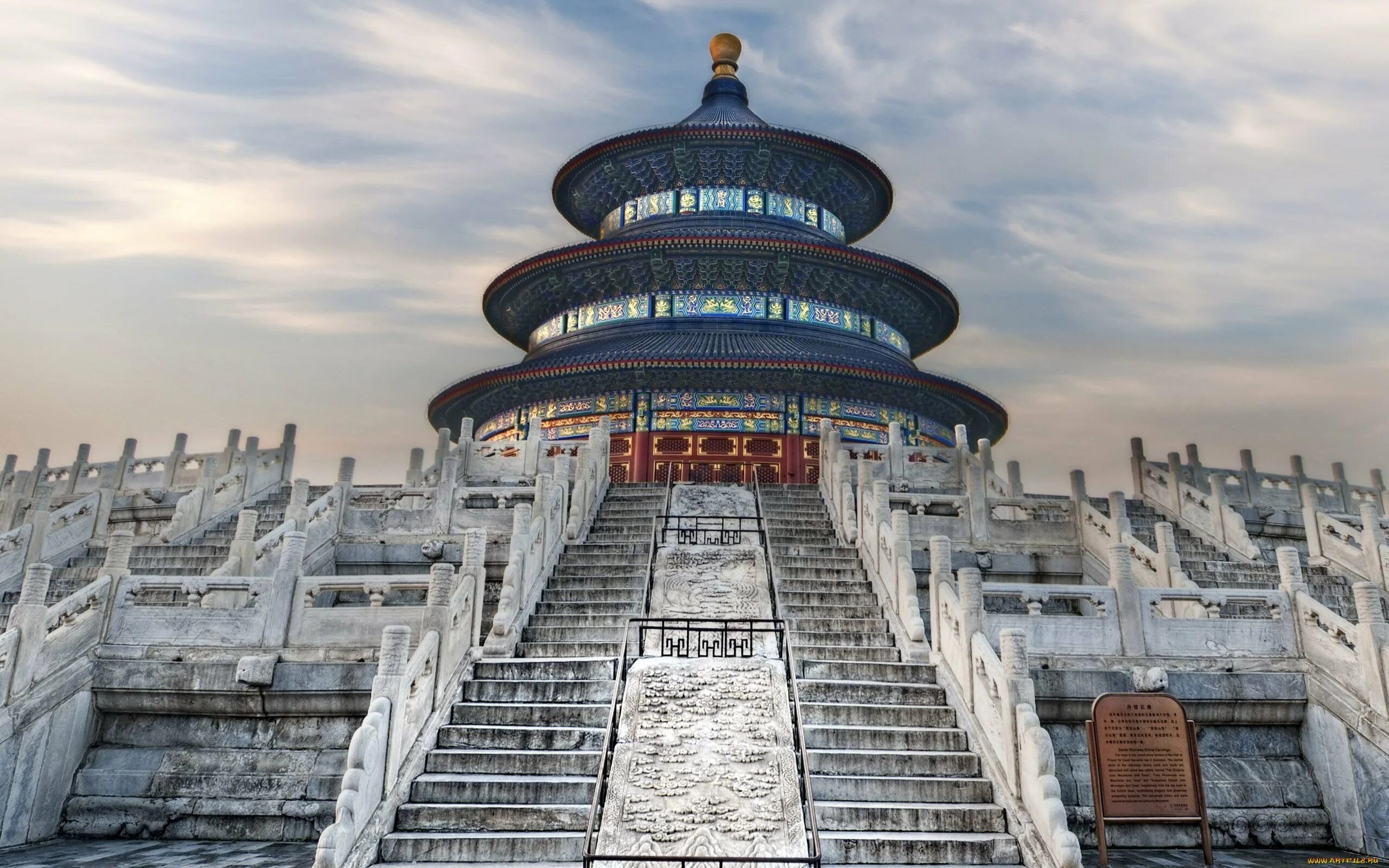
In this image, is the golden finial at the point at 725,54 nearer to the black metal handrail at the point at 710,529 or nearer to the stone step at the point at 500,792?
the black metal handrail at the point at 710,529

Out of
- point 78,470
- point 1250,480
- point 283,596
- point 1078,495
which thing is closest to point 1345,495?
point 1250,480

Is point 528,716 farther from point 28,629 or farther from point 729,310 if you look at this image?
point 729,310

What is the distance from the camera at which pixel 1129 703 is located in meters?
8.96

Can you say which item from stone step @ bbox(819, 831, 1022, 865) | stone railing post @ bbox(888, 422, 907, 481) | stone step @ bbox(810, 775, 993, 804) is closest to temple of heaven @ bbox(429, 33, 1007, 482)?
stone railing post @ bbox(888, 422, 907, 481)

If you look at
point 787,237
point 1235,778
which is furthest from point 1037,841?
point 787,237

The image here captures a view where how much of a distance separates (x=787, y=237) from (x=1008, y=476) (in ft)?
46.0

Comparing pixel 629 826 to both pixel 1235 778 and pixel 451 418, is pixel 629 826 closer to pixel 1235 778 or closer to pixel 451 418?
pixel 1235 778

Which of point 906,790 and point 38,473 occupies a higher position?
point 38,473

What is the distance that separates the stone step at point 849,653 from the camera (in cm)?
1158

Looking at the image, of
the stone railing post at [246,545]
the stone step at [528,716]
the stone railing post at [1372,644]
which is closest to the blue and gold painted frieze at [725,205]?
the stone railing post at [246,545]

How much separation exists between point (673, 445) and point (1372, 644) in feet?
62.5

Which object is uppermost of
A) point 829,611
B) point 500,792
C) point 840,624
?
point 829,611

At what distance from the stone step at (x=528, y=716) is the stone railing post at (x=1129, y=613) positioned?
5.96 m

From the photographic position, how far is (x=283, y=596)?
11414 millimetres
